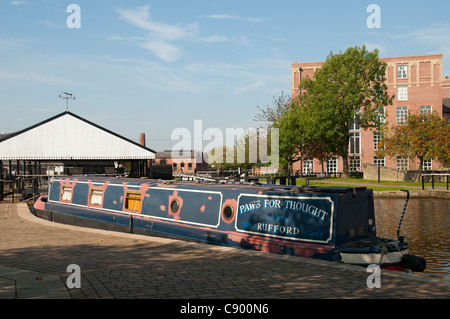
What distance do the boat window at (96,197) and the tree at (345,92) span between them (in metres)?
34.4

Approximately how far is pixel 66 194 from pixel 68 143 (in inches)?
471

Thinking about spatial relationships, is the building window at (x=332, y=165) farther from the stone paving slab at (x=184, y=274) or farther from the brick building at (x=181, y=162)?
the stone paving slab at (x=184, y=274)

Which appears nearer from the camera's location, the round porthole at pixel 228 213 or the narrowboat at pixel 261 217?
the narrowboat at pixel 261 217

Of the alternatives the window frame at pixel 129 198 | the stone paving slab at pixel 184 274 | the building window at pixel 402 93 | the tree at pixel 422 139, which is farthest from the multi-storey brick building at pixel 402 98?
the stone paving slab at pixel 184 274

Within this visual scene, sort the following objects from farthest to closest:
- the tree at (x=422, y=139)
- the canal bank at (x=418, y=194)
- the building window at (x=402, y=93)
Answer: the building window at (x=402, y=93)
the tree at (x=422, y=139)
the canal bank at (x=418, y=194)

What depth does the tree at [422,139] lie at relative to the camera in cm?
3738

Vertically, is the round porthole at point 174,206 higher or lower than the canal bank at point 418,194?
higher

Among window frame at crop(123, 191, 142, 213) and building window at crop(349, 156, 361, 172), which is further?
building window at crop(349, 156, 361, 172)

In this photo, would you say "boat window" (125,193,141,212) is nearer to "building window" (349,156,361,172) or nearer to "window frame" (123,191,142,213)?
"window frame" (123,191,142,213)

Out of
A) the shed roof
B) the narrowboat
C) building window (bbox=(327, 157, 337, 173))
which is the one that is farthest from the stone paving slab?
building window (bbox=(327, 157, 337, 173))

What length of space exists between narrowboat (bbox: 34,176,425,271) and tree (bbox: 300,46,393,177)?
3524 cm

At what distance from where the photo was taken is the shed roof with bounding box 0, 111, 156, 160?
26.2 m

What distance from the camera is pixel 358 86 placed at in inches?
1781
